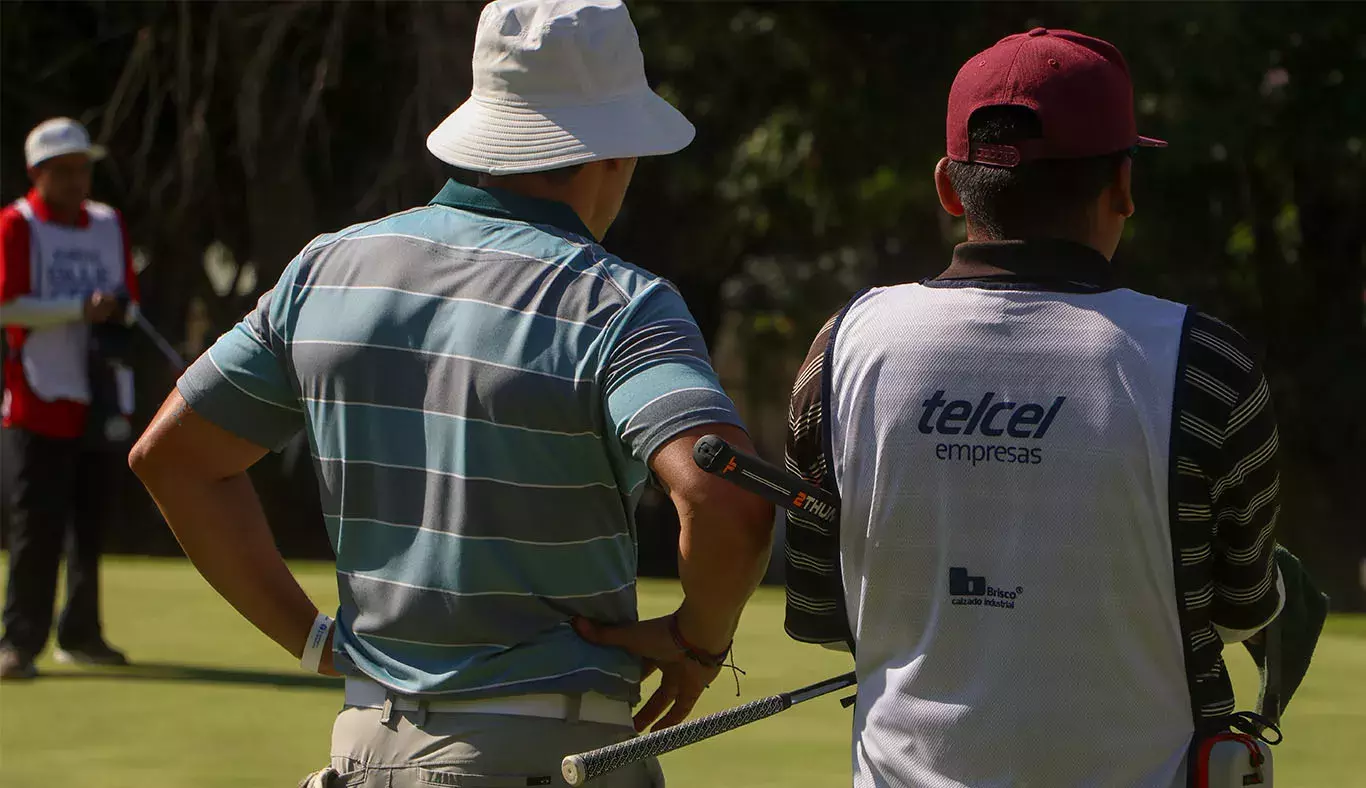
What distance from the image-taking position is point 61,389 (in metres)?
7.62

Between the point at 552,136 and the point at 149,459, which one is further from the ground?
the point at 552,136

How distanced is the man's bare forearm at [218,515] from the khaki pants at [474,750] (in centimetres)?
39

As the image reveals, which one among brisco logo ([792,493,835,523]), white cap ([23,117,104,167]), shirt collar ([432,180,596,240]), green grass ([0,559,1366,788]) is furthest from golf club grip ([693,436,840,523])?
white cap ([23,117,104,167])

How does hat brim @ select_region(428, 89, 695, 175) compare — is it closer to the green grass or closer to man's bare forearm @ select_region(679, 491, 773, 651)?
man's bare forearm @ select_region(679, 491, 773, 651)

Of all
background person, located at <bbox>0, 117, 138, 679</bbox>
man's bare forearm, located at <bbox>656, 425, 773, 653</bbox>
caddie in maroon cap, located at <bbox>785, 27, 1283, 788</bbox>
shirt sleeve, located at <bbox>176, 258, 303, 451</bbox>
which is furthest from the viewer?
background person, located at <bbox>0, 117, 138, 679</bbox>

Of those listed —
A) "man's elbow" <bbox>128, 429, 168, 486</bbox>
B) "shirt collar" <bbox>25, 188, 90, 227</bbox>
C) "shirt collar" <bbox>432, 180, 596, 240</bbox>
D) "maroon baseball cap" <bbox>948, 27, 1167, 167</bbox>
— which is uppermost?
"maroon baseball cap" <bbox>948, 27, 1167, 167</bbox>

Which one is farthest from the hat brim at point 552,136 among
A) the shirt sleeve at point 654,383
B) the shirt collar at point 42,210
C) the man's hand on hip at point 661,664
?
the shirt collar at point 42,210

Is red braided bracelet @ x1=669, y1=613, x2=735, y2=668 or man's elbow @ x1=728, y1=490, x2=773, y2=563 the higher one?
man's elbow @ x1=728, y1=490, x2=773, y2=563

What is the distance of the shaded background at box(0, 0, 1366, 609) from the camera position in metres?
15.1

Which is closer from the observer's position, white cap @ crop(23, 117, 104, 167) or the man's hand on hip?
the man's hand on hip

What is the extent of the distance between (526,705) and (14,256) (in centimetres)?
557

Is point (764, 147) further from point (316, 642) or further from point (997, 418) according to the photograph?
point (997, 418)

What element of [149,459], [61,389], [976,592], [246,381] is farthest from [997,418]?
[61,389]

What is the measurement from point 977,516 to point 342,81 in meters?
15.3
